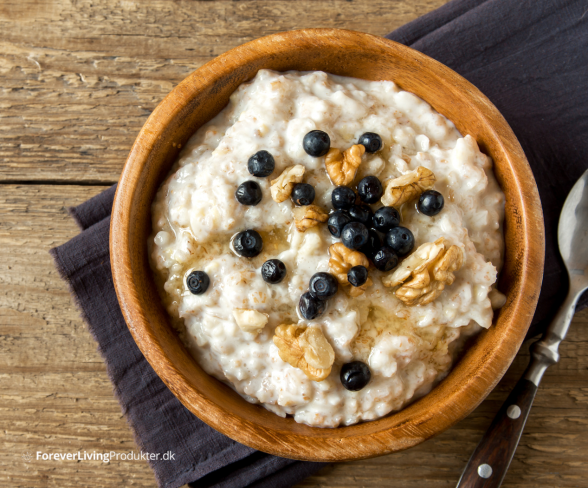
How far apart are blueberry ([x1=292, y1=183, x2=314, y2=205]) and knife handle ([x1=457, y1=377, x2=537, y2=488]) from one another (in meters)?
1.39

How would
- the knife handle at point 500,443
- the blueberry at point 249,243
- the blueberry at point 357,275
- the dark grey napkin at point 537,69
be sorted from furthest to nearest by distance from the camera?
the dark grey napkin at point 537,69
the knife handle at point 500,443
the blueberry at point 249,243
the blueberry at point 357,275

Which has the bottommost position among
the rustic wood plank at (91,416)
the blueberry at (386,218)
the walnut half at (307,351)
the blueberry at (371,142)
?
the rustic wood plank at (91,416)

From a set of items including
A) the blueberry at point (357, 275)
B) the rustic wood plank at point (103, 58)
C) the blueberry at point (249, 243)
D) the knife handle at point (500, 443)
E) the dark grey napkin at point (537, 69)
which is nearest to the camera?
the blueberry at point (357, 275)

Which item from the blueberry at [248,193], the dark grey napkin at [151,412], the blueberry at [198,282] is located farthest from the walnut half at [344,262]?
the dark grey napkin at [151,412]

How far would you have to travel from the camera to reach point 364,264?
1658mm

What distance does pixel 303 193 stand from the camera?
1.71 metres

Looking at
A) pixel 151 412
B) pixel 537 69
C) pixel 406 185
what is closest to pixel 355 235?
pixel 406 185

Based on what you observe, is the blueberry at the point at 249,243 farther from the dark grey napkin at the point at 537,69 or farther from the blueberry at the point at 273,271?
the dark grey napkin at the point at 537,69

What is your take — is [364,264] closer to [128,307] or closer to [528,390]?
[128,307]

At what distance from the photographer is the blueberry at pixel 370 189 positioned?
171cm

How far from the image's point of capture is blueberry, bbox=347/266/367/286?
162 centimetres

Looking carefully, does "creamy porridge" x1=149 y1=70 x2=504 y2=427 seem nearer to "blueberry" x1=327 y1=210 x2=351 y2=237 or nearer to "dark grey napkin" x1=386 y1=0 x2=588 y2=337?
"blueberry" x1=327 y1=210 x2=351 y2=237

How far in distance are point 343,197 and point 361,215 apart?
3.6 inches

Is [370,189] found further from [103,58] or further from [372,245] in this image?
[103,58]
